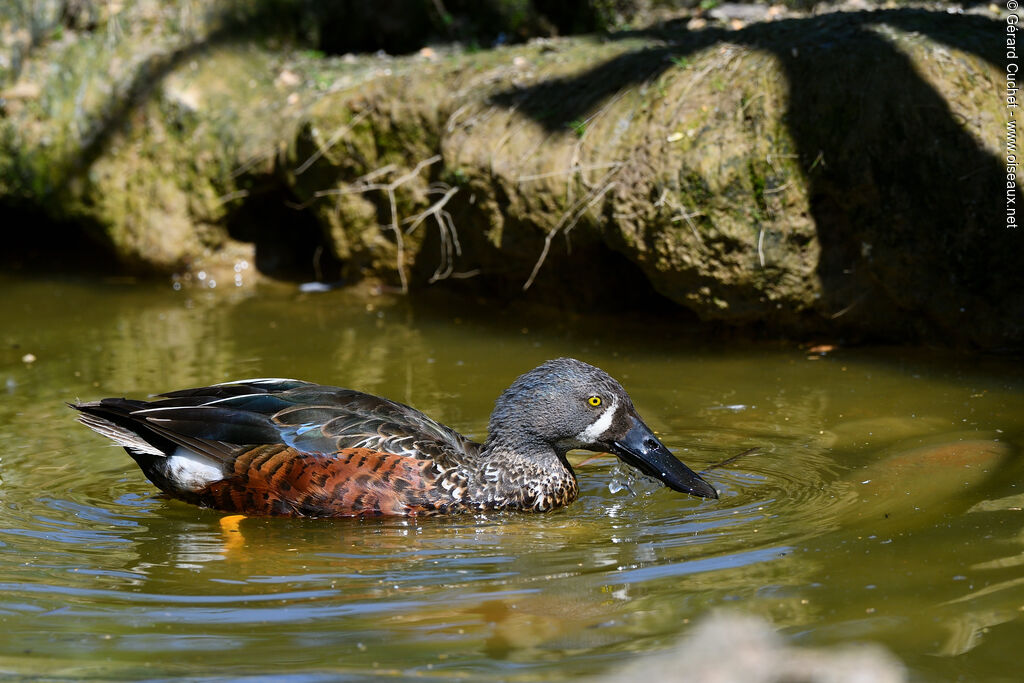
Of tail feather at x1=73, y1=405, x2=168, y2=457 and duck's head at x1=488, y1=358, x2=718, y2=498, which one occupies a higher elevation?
duck's head at x1=488, y1=358, x2=718, y2=498

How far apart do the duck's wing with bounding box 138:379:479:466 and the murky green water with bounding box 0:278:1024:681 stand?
36 cm

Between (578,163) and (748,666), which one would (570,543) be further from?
(578,163)

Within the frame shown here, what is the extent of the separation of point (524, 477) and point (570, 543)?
0.59 metres

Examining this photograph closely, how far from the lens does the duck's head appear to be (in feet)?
17.1

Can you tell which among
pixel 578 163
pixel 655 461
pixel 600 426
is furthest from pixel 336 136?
pixel 655 461

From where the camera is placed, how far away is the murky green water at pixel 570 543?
11.8 feet

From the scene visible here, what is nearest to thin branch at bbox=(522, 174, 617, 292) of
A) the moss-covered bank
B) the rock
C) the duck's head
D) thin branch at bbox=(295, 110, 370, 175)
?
the moss-covered bank

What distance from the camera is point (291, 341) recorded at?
8.11m

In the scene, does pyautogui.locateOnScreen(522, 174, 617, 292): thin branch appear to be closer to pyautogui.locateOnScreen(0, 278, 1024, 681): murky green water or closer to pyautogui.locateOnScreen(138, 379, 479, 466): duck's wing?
pyautogui.locateOnScreen(0, 278, 1024, 681): murky green water

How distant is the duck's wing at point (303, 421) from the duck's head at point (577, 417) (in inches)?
11.8

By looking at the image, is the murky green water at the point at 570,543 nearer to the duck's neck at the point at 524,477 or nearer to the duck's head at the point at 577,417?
the duck's neck at the point at 524,477

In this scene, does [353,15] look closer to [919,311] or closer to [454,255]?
[454,255]

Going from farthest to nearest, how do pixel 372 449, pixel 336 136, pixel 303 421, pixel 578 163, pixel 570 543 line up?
pixel 336 136 < pixel 578 163 < pixel 303 421 < pixel 372 449 < pixel 570 543

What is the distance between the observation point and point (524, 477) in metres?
5.11
